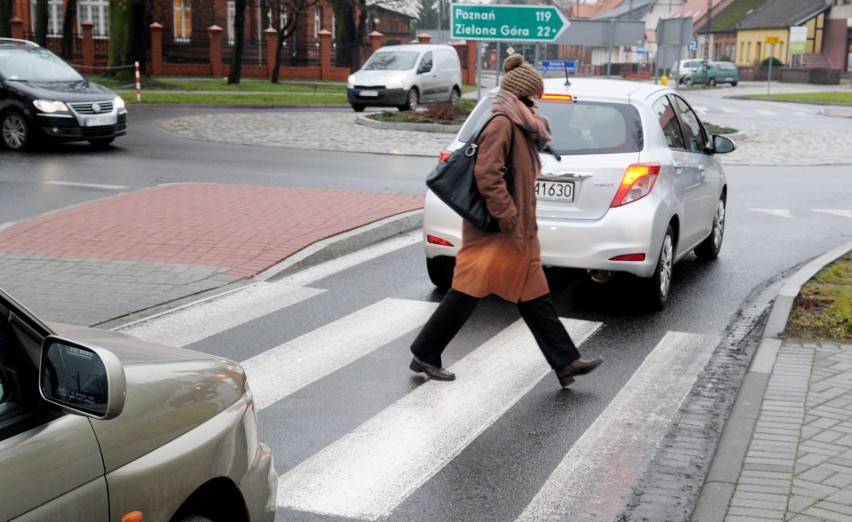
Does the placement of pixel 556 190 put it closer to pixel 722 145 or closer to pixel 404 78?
pixel 722 145

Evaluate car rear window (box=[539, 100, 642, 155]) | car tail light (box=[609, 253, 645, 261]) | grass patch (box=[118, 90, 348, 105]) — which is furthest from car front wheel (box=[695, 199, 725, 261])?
grass patch (box=[118, 90, 348, 105])

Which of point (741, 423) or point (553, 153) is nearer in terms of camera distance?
point (741, 423)

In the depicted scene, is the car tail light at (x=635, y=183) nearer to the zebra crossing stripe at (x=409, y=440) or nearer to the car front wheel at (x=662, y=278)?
the car front wheel at (x=662, y=278)

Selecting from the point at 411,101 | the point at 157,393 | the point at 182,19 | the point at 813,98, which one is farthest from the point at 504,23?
the point at 182,19

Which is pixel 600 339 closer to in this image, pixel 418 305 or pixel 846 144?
pixel 418 305

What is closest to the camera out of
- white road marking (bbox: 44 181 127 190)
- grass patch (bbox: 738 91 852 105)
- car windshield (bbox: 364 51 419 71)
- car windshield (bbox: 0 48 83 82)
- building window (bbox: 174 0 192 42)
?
white road marking (bbox: 44 181 127 190)

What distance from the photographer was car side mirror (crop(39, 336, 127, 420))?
2.48m

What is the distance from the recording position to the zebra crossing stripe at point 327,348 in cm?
660

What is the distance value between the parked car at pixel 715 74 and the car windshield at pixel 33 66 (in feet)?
198

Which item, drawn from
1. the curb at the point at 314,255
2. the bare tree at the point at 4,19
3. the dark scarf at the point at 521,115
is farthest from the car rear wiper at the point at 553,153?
the bare tree at the point at 4,19

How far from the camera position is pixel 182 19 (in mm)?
62656

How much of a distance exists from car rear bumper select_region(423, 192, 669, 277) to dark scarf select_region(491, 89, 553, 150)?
6.40 ft

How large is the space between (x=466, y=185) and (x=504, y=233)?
0.35 m

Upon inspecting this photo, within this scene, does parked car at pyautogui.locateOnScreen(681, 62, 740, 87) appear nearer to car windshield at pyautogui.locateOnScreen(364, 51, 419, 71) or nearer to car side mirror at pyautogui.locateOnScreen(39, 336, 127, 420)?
car windshield at pyautogui.locateOnScreen(364, 51, 419, 71)
